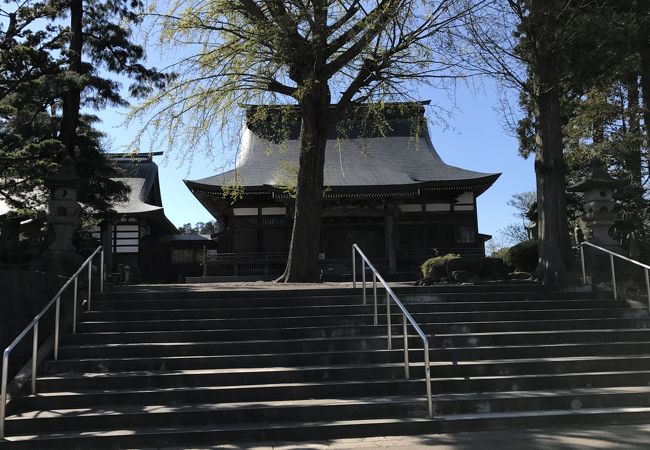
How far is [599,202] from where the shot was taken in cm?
1041

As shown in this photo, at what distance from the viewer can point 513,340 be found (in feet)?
24.0

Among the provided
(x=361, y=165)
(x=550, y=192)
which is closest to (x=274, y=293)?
(x=550, y=192)

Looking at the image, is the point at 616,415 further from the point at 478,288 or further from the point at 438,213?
the point at 438,213

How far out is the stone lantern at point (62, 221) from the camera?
874cm

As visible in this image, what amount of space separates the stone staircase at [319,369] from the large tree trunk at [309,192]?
2843mm

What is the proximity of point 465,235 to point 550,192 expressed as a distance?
11581 millimetres

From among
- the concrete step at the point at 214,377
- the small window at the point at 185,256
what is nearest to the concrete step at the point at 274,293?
the concrete step at the point at 214,377

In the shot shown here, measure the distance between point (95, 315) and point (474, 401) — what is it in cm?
558

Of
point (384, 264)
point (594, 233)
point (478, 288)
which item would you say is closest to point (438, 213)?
point (384, 264)

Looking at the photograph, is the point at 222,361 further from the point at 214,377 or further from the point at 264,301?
the point at 264,301

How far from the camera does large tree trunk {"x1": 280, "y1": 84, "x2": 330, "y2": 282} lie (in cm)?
1149

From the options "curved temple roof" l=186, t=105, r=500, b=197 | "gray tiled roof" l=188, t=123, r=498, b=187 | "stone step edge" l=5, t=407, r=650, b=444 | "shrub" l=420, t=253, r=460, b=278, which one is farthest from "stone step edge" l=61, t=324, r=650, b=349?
"gray tiled roof" l=188, t=123, r=498, b=187

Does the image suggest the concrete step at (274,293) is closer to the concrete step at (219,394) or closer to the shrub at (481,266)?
the concrete step at (219,394)

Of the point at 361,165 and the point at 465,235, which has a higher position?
the point at 361,165
